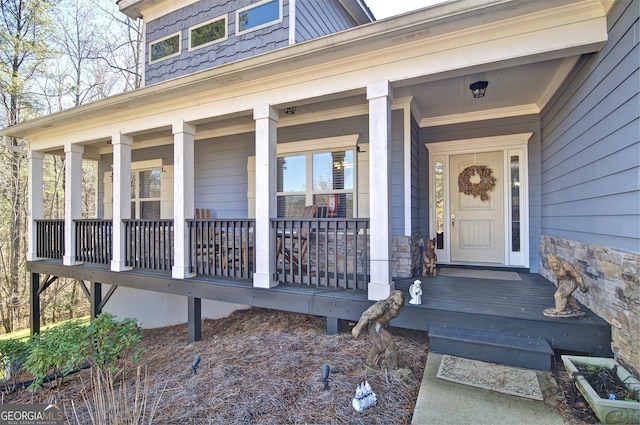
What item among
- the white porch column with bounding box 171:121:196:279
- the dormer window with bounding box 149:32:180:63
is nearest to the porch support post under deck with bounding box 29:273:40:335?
the white porch column with bounding box 171:121:196:279

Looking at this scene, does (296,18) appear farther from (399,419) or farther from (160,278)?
(399,419)

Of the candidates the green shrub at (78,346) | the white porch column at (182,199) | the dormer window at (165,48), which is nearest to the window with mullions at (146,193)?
the dormer window at (165,48)

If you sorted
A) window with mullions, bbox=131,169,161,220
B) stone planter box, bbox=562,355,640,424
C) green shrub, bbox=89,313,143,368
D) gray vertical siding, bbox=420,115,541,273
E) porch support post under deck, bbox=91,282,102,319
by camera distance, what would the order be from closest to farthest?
stone planter box, bbox=562,355,640,424, green shrub, bbox=89,313,143,368, gray vertical siding, bbox=420,115,541,273, porch support post under deck, bbox=91,282,102,319, window with mullions, bbox=131,169,161,220

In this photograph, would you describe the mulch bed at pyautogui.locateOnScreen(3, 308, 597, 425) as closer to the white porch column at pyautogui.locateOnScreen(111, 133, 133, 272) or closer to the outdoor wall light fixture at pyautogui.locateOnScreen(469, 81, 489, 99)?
the white porch column at pyautogui.locateOnScreen(111, 133, 133, 272)

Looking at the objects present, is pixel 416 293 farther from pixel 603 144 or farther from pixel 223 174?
pixel 223 174

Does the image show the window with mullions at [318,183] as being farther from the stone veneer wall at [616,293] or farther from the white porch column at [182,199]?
the stone veneer wall at [616,293]

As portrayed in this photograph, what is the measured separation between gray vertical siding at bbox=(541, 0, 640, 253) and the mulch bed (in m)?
1.24

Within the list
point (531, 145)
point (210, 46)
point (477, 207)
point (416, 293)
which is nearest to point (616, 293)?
point (416, 293)

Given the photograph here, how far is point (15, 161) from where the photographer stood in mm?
9336

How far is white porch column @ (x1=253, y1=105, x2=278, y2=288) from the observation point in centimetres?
376

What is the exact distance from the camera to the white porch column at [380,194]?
317 cm

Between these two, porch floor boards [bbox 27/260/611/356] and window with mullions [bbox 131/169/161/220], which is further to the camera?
window with mullions [bbox 131/169/161/220]

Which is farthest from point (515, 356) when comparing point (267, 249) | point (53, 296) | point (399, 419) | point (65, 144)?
point (53, 296)

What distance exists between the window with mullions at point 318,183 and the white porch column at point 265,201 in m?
1.42
